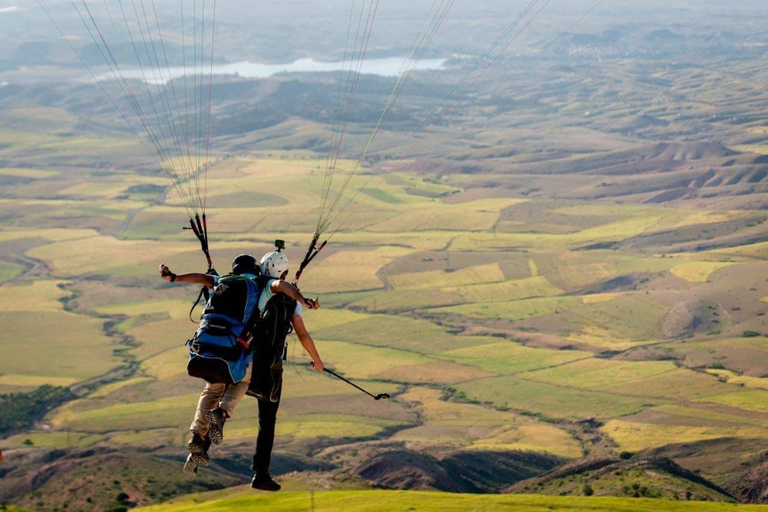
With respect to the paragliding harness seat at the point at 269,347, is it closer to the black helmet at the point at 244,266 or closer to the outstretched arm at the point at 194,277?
the black helmet at the point at 244,266

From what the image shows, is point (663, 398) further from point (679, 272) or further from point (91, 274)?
point (91, 274)

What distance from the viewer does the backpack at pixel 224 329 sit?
1345 centimetres

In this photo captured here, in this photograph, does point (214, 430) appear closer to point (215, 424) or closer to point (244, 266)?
point (215, 424)

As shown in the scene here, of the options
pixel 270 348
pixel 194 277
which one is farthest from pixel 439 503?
pixel 194 277

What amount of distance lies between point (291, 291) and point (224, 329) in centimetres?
98

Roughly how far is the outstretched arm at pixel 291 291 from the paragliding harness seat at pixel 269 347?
486 millimetres

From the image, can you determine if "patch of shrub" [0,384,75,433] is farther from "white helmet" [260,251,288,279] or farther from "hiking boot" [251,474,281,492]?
"white helmet" [260,251,288,279]

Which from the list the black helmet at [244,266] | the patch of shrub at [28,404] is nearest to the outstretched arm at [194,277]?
the black helmet at [244,266]

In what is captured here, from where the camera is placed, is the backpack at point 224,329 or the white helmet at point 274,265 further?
the white helmet at point 274,265

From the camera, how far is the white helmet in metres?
13.9

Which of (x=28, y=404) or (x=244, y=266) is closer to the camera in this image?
(x=244, y=266)

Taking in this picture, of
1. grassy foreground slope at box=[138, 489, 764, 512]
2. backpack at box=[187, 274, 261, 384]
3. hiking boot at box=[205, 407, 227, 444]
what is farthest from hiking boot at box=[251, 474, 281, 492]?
grassy foreground slope at box=[138, 489, 764, 512]

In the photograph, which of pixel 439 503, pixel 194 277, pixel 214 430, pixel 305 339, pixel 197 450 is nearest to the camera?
pixel 197 450

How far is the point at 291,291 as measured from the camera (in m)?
13.2
